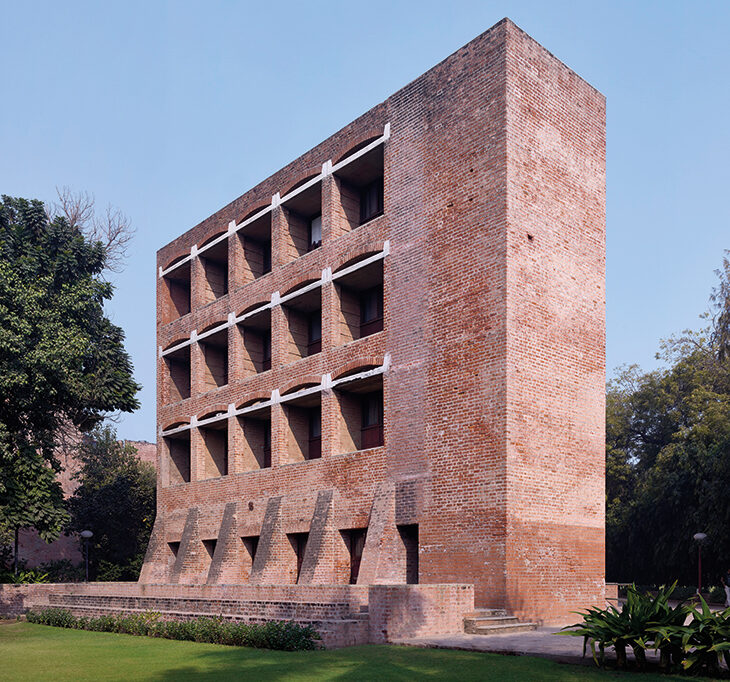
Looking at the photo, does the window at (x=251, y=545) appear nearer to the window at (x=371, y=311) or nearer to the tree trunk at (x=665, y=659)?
the window at (x=371, y=311)

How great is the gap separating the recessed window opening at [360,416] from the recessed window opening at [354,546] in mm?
2563

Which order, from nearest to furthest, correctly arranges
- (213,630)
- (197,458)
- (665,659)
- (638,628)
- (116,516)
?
(665,659), (638,628), (213,630), (197,458), (116,516)

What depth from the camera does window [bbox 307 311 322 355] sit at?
30.0 metres

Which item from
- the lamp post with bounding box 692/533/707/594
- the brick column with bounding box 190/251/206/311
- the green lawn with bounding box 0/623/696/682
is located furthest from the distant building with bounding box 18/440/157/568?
the green lawn with bounding box 0/623/696/682

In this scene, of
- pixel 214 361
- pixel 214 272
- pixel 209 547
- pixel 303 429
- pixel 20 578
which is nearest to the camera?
pixel 303 429

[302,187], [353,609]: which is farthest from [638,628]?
[302,187]

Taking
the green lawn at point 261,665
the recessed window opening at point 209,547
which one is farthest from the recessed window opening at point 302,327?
the green lawn at point 261,665

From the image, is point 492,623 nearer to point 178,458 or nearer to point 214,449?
point 214,449

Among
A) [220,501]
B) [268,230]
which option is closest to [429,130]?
[268,230]

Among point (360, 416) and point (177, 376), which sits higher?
point (177, 376)

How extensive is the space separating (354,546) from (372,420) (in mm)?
3989

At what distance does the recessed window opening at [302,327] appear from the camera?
29.4 metres

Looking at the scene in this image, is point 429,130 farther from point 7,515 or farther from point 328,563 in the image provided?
point 7,515

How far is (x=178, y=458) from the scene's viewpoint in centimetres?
3625
